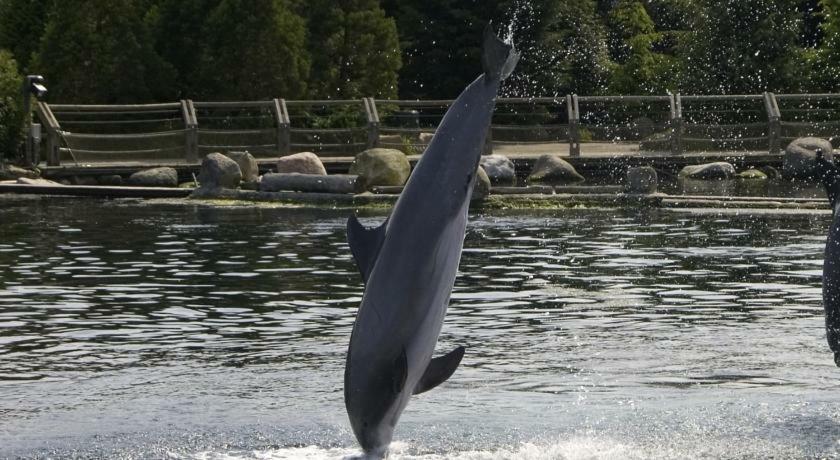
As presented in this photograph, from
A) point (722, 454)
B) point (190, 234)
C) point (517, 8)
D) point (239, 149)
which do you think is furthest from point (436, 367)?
point (517, 8)

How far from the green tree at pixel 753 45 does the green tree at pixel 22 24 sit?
17598 mm

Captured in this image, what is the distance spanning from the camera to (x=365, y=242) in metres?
8.09

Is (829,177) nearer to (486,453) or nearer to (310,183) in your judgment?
(486,453)

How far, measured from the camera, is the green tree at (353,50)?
130 ft

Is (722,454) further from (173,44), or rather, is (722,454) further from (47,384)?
(173,44)

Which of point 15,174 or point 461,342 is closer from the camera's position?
point 461,342

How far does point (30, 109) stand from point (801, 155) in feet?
52.9

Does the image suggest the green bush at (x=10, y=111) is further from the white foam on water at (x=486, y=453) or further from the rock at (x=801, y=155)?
the white foam on water at (x=486, y=453)

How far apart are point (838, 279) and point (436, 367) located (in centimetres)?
305

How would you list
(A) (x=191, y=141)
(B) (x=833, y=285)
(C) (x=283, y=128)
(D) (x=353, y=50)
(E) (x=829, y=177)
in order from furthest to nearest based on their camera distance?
(D) (x=353, y=50), (C) (x=283, y=128), (A) (x=191, y=141), (E) (x=829, y=177), (B) (x=833, y=285)

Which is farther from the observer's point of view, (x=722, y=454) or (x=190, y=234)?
(x=190, y=234)

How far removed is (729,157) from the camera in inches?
1400

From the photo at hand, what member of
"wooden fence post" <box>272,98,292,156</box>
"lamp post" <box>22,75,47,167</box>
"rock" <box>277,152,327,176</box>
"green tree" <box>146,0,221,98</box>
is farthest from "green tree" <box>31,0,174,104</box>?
"rock" <box>277,152,327,176</box>

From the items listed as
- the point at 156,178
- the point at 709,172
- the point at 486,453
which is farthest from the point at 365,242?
the point at 709,172
